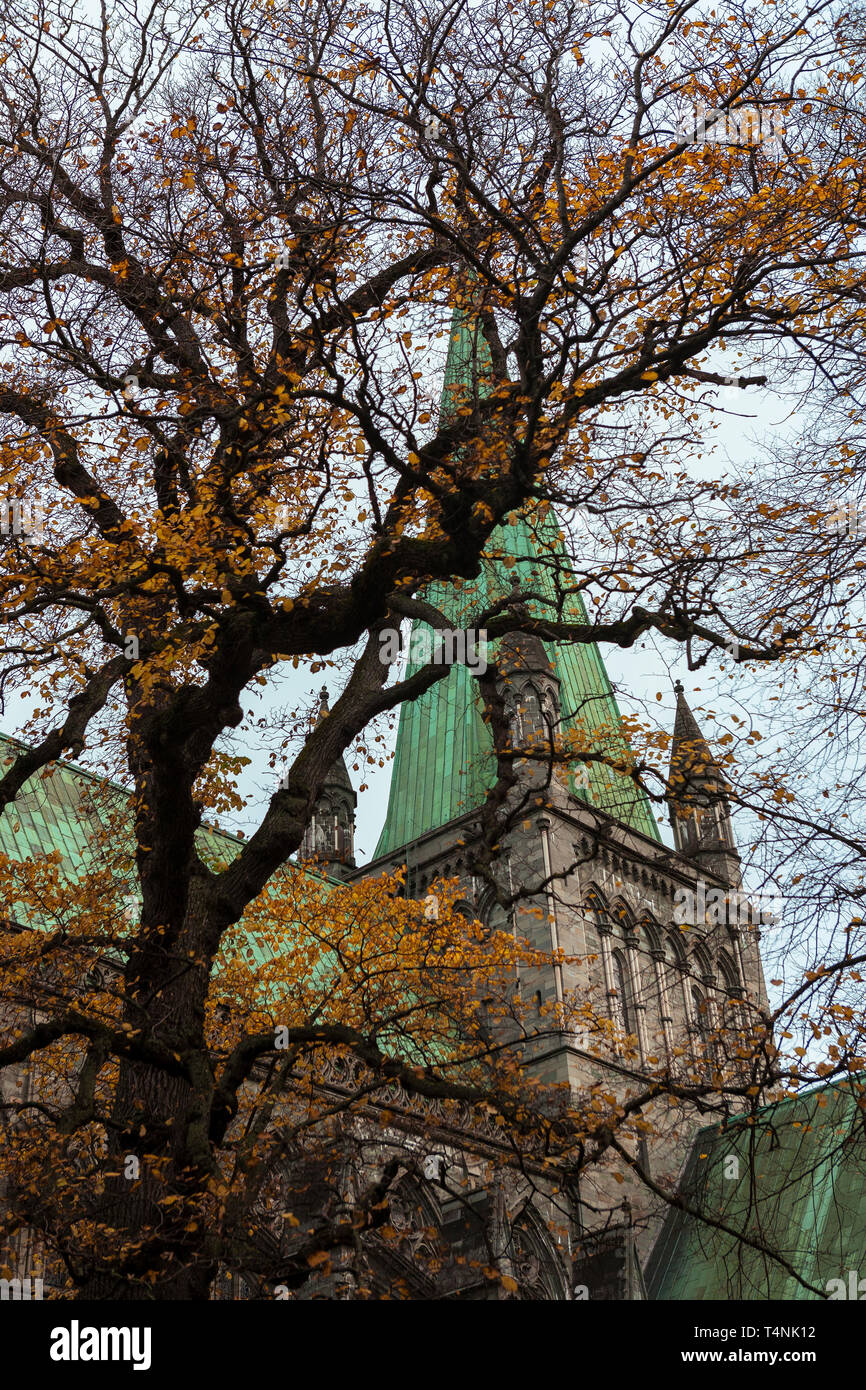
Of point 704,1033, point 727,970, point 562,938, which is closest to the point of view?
point 704,1033

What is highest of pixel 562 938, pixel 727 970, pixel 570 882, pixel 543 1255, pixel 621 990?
pixel 570 882

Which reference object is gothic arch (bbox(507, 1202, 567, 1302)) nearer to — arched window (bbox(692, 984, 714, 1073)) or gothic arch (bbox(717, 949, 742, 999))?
gothic arch (bbox(717, 949, 742, 999))

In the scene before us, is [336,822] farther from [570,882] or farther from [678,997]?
[678,997]

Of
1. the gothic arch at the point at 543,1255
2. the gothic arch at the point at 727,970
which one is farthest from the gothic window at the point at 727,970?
the gothic arch at the point at 543,1255

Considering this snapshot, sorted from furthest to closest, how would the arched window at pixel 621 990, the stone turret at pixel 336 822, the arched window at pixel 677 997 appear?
the stone turret at pixel 336 822, the arched window at pixel 677 997, the arched window at pixel 621 990

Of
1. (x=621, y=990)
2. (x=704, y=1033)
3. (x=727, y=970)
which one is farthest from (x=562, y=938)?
(x=704, y=1033)

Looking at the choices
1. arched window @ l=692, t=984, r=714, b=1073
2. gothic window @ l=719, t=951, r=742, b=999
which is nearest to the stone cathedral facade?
gothic window @ l=719, t=951, r=742, b=999

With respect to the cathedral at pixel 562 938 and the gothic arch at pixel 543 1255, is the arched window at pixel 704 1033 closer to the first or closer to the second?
the cathedral at pixel 562 938

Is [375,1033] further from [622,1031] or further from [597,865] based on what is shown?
[597,865]

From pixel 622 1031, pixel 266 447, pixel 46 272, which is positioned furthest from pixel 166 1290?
pixel 622 1031

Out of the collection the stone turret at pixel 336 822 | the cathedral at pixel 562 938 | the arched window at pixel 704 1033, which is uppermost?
the stone turret at pixel 336 822

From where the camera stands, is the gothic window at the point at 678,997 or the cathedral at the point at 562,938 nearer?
the cathedral at the point at 562,938

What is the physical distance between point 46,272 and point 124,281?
3.15 feet

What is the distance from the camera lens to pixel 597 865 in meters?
32.7
